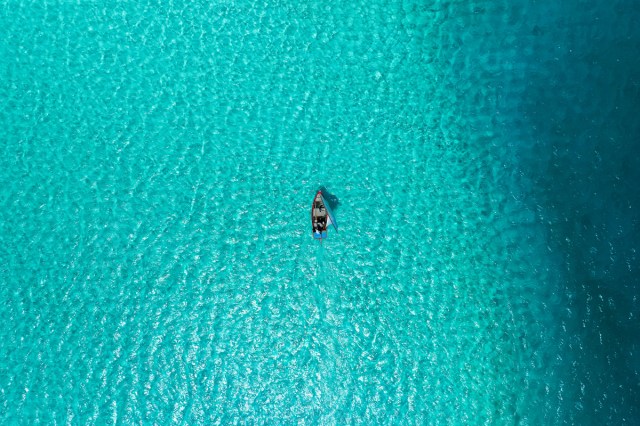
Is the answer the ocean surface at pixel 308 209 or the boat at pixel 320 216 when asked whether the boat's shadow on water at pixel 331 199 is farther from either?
the boat at pixel 320 216

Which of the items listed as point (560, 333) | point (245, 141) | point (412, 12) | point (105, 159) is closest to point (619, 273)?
point (560, 333)

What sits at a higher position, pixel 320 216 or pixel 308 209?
pixel 308 209

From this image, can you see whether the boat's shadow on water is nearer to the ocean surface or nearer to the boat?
the ocean surface

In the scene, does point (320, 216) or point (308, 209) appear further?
point (308, 209)

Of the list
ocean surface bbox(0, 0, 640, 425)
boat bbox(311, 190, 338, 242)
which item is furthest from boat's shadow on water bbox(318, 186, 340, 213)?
boat bbox(311, 190, 338, 242)

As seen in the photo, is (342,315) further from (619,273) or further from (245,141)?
(619,273)
